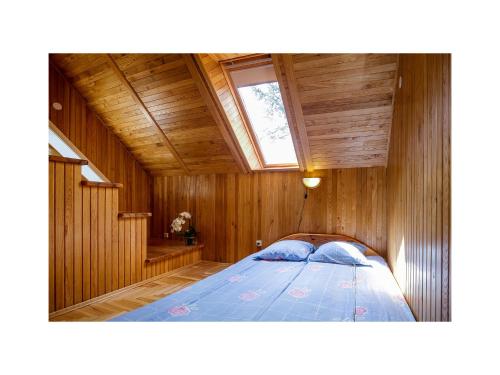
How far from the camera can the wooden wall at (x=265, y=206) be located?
2.76 m

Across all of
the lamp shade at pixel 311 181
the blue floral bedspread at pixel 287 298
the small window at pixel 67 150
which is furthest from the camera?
the lamp shade at pixel 311 181

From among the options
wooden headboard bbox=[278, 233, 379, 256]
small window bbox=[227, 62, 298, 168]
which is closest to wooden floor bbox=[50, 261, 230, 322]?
wooden headboard bbox=[278, 233, 379, 256]

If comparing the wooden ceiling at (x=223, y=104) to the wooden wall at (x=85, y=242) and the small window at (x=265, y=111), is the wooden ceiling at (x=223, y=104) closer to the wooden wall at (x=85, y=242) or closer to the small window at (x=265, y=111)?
the small window at (x=265, y=111)

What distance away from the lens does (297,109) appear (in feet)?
7.57

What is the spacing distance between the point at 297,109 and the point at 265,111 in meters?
0.56

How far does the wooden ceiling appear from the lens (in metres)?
2.05

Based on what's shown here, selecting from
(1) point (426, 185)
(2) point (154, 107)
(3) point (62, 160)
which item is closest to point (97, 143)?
(2) point (154, 107)

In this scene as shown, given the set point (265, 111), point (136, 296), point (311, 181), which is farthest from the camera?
point (311, 181)

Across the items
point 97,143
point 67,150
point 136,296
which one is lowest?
point 136,296

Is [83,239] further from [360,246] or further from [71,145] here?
[360,246]

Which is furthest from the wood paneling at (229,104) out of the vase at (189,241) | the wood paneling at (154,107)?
the vase at (189,241)

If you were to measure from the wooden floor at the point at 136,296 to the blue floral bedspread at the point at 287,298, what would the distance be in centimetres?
73

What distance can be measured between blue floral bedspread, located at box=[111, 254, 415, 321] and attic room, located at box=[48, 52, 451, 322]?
13mm
